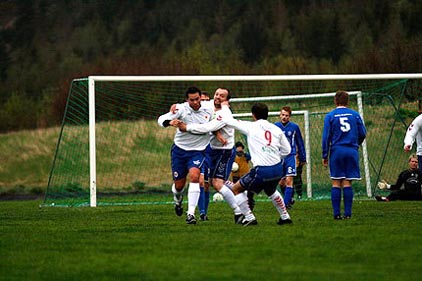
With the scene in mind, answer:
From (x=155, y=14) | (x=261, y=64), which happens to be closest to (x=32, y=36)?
(x=155, y=14)

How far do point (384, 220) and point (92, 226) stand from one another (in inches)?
163

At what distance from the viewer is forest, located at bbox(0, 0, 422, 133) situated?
139 ft

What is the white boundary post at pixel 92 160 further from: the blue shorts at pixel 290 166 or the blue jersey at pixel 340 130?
the blue jersey at pixel 340 130

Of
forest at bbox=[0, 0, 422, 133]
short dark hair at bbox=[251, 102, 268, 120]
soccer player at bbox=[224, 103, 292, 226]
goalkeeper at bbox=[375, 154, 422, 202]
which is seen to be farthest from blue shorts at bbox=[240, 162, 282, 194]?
forest at bbox=[0, 0, 422, 133]

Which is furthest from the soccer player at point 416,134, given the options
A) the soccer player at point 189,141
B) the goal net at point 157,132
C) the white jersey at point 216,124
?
the goal net at point 157,132

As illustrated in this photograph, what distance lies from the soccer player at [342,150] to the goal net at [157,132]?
286 inches

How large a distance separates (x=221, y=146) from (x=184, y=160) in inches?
31.1

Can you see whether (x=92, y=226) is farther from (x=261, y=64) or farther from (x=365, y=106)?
(x=261, y=64)

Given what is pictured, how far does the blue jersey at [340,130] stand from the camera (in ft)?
47.1

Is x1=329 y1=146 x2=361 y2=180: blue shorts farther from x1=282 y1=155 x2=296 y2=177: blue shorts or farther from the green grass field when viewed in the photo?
x1=282 y1=155 x2=296 y2=177: blue shorts

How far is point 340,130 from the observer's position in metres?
→ 14.4

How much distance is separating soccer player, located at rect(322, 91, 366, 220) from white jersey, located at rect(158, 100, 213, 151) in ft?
5.73

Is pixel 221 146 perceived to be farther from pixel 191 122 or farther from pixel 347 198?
pixel 347 198

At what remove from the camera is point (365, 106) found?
24234 millimetres
